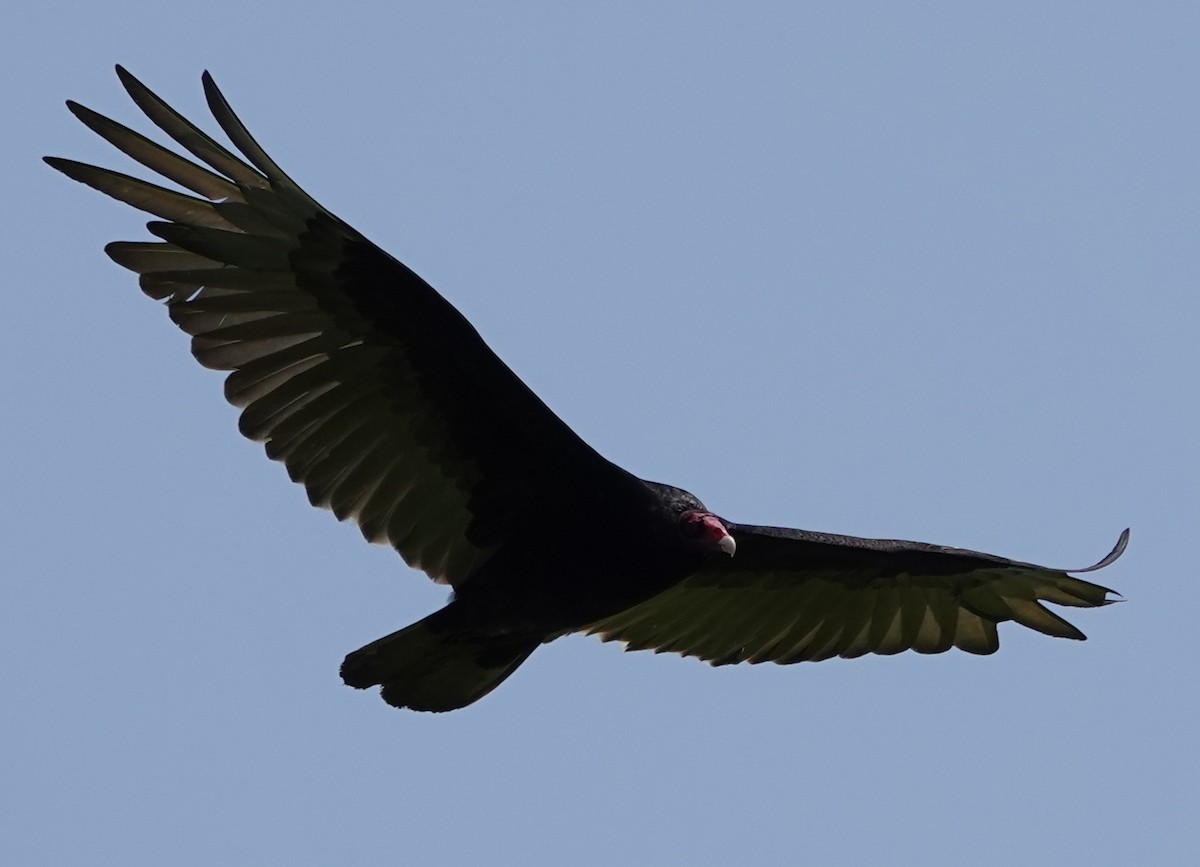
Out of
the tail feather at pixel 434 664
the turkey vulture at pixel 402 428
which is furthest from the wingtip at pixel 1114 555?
the tail feather at pixel 434 664

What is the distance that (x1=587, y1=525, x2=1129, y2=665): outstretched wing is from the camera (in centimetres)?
779

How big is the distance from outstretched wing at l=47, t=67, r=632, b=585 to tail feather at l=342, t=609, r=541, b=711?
26 centimetres

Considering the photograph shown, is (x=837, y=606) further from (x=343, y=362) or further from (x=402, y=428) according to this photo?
(x=343, y=362)

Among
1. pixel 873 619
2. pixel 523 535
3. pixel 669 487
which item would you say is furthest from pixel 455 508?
pixel 873 619

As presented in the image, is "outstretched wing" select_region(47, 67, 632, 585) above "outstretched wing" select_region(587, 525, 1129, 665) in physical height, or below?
above

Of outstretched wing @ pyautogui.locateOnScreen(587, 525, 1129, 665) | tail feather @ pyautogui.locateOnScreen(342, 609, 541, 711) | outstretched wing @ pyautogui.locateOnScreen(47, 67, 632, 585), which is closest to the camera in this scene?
outstretched wing @ pyautogui.locateOnScreen(47, 67, 632, 585)

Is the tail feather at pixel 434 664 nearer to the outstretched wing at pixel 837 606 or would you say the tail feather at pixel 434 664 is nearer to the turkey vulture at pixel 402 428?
the turkey vulture at pixel 402 428

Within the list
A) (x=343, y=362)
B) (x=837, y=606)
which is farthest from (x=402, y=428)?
(x=837, y=606)

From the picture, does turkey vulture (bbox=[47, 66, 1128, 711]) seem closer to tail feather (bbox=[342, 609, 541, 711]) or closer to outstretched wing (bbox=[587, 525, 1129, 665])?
Result: tail feather (bbox=[342, 609, 541, 711])

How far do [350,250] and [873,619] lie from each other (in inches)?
113

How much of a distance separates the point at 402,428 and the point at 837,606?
84.9 inches

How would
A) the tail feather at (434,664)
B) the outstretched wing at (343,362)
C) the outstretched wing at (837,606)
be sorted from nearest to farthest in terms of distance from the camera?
the outstretched wing at (343,362), the tail feather at (434,664), the outstretched wing at (837,606)

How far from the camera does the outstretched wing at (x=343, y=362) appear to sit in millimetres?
6375

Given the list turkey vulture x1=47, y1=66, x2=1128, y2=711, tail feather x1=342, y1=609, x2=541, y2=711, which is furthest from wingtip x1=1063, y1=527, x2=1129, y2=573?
tail feather x1=342, y1=609, x2=541, y2=711
